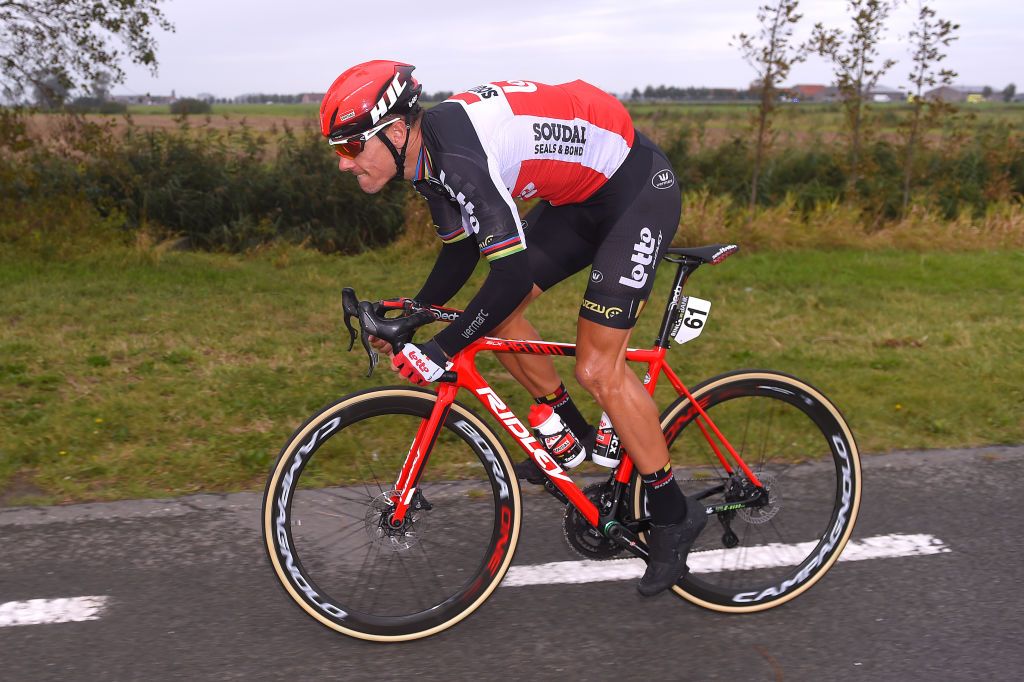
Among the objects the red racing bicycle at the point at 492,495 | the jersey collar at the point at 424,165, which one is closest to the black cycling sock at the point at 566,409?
the red racing bicycle at the point at 492,495

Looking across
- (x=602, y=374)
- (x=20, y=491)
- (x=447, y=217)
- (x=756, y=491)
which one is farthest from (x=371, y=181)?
(x=20, y=491)

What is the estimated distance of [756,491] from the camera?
136 inches

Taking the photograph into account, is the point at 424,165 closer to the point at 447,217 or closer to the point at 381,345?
the point at 447,217

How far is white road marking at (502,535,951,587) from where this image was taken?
3480 millimetres

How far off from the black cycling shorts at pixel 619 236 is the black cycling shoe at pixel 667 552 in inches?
A: 29.3

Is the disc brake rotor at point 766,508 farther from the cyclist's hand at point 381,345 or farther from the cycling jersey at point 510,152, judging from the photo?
the cyclist's hand at point 381,345

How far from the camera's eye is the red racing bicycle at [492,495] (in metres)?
3.03

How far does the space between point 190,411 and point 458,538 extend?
2.39 metres

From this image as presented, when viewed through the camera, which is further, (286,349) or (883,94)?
(883,94)

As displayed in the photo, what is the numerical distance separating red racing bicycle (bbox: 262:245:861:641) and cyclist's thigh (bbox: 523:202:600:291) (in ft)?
1.25

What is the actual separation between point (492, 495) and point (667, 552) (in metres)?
0.65

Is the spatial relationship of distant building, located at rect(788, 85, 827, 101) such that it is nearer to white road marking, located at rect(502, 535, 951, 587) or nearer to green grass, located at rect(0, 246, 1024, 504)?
green grass, located at rect(0, 246, 1024, 504)

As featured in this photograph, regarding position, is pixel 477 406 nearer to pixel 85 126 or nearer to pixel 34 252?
pixel 34 252

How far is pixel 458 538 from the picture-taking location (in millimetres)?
3451
